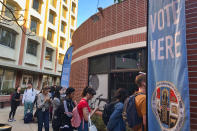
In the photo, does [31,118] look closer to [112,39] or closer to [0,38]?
[112,39]

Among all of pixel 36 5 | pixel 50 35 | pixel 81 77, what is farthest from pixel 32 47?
pixel 81 77

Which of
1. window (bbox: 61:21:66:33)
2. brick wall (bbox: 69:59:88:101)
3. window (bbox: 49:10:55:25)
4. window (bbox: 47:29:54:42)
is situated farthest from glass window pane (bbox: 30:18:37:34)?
brick wall (bbox: 69:59:88:101)

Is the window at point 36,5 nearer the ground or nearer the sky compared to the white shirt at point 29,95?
nearer the sky

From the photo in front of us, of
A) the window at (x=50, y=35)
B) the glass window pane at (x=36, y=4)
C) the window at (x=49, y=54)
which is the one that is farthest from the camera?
the window at (x=50, y=35)

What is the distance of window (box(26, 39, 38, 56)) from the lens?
21375mm

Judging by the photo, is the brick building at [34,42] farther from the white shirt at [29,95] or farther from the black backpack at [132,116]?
the black backpack at [132,116]

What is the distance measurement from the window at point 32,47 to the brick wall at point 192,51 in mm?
21975

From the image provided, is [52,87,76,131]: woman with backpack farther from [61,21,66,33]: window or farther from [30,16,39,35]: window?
[61,21,66,33]: window

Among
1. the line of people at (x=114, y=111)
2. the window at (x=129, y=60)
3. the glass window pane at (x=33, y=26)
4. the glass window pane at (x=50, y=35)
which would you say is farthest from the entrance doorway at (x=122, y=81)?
the glass window pane at (x=50, y=35)

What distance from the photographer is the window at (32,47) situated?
21375mm

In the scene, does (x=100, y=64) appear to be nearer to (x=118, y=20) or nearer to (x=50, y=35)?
(x=118, y=20)

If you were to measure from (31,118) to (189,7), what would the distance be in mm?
8078

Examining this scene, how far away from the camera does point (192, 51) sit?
8.60 feet

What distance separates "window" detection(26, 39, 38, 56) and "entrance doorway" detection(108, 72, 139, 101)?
18.7m
